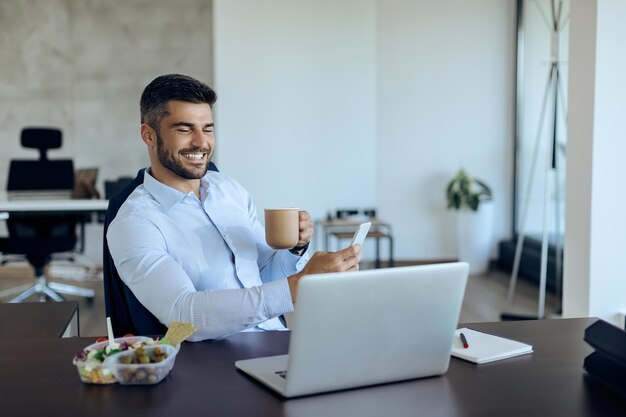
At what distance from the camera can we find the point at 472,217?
6.29 m

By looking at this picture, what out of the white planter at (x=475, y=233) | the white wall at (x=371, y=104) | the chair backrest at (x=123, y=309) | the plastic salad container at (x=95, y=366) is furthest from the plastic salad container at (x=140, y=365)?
the white planter at (x=475, y=233)

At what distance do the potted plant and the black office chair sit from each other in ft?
10.1

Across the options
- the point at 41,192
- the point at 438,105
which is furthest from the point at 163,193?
the point at 438,105

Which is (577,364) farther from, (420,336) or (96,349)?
(96,349)

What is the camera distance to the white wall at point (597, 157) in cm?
340

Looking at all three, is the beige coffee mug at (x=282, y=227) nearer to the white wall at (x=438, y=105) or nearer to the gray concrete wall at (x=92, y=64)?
the white wall at (x=438, y=105)

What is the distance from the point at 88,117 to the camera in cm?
701

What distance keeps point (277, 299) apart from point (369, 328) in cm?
37

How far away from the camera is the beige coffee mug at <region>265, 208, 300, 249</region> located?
1766 mm

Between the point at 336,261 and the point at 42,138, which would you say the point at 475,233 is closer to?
the point at 42,138

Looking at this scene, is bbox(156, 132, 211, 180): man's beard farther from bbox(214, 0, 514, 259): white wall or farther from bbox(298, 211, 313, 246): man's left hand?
bbox(214, 0, 514, 259): white wall

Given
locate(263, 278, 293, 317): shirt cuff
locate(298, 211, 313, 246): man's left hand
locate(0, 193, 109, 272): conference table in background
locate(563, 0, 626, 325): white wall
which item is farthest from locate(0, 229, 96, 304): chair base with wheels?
locate(263, 278, 293, 317): shirt cuff

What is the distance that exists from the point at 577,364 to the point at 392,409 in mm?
450

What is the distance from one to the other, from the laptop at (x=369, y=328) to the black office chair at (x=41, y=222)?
13.5ft
